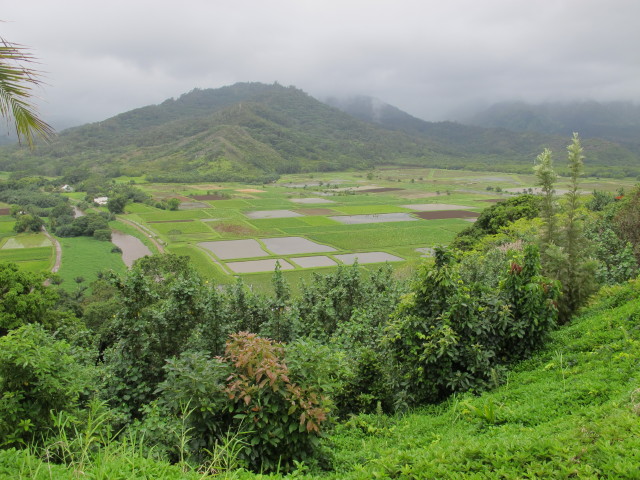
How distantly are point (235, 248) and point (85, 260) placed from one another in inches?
575

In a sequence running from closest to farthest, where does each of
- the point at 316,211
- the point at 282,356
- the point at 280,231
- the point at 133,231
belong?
the point at 282,356 < the point at 280,231 < the point at 133,231 < the point at 316,211

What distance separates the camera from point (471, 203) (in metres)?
75.4

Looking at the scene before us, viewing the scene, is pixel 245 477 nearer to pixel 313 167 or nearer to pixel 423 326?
pixel 423 326

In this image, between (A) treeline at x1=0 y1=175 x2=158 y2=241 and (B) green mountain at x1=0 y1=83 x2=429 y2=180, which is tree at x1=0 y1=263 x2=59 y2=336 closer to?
(A) treeline at x1=0 y1=175 x2=158 y2=241

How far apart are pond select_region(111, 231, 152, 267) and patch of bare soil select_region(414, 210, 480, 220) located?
38.7m

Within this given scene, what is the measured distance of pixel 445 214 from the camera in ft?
210

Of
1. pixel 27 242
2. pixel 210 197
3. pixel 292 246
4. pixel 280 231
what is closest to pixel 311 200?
pixel 210 197

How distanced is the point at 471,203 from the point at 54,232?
66307mm

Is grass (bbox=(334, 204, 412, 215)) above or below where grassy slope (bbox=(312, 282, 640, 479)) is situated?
above

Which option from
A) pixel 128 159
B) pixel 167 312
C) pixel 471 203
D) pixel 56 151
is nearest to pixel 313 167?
pixel 128 159

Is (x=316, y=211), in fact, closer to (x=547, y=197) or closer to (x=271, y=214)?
(x=271, y=214)

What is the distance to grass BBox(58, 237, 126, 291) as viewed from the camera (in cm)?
3556

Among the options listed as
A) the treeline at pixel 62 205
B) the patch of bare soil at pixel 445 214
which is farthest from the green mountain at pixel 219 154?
the patch of bare soil at pixel 445 214

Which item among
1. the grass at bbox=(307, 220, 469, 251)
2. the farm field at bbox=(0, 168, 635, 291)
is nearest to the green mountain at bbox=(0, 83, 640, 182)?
the farm field at bbox=(0, 168, 635, 291)
